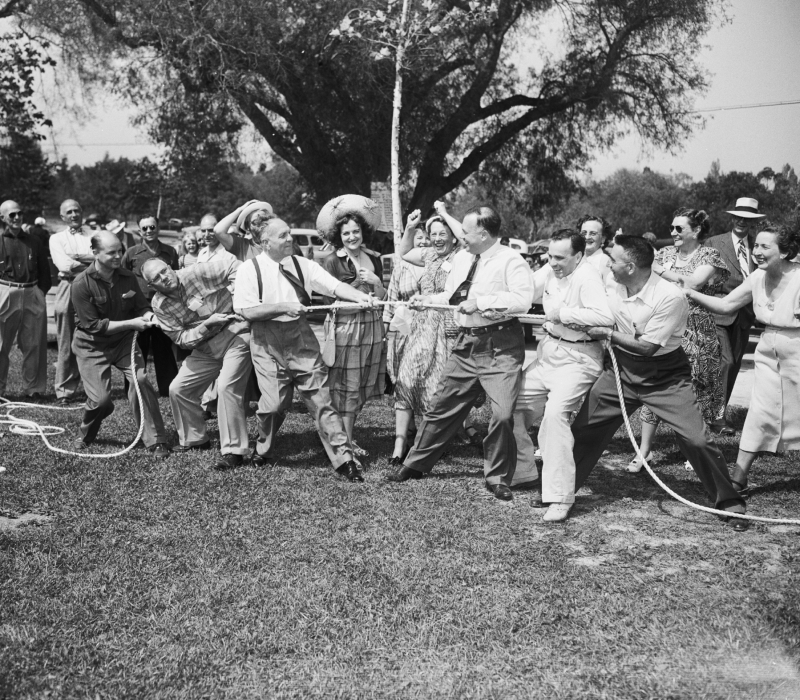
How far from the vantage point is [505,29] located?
1856 cm

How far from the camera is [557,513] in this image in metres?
5.44

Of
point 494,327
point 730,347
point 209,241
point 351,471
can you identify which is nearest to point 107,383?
point 209,241

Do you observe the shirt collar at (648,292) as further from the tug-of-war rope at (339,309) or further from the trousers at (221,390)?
the trousers at (221,390)

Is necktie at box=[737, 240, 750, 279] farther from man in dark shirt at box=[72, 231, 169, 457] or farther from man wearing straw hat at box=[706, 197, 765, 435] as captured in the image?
man in dark shirt at box=[72, 231, 169, 457]

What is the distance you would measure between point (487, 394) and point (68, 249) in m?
6.18

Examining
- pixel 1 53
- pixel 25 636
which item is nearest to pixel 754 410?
pixel 25 636

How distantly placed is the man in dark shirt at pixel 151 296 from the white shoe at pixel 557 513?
4833 millimetres

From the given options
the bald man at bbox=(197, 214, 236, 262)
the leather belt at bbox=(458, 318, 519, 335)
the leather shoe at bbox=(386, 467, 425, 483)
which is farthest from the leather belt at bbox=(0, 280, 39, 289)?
the leather belt at bbox=(458, 318, 519, 335)

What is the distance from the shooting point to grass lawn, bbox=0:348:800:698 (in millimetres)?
3512

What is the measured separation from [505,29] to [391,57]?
10.5 feet

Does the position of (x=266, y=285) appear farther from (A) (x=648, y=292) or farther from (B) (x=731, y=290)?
(B) (x=731, y=290)

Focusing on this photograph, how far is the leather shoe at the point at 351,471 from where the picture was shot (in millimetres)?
6352

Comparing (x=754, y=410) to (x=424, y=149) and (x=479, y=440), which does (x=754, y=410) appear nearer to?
(x=479, y=440)

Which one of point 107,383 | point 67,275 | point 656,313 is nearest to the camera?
point 656,313
